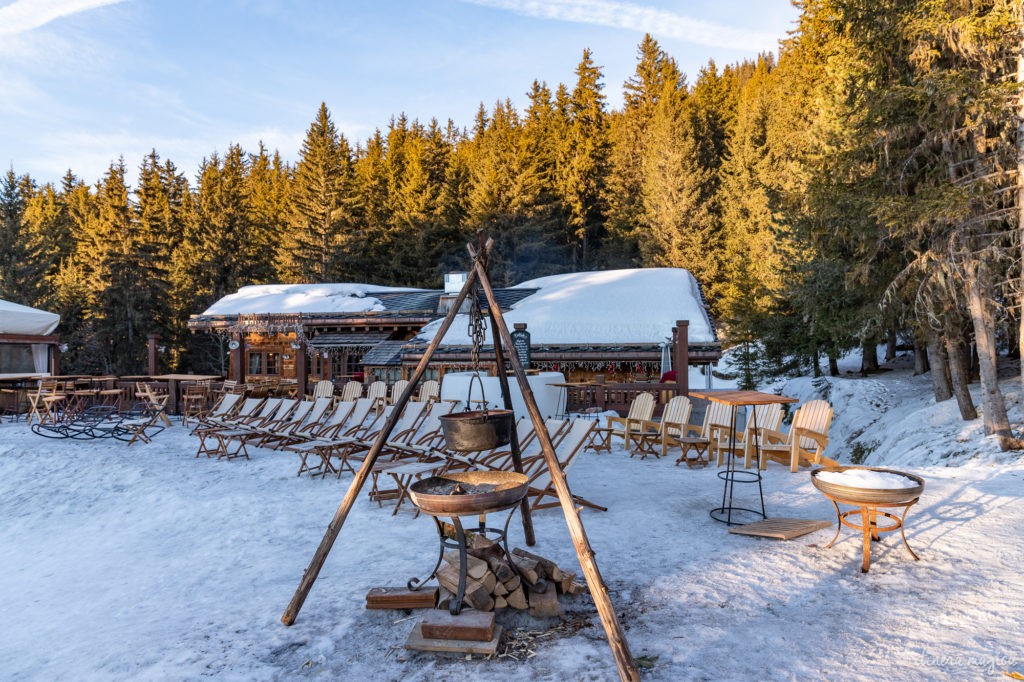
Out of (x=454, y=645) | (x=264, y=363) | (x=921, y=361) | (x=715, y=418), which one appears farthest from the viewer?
(x=264, y=363)

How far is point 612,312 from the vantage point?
18250 millimetres

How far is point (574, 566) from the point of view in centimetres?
489

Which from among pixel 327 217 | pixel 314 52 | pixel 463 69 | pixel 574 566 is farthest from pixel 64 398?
pixel 327 217

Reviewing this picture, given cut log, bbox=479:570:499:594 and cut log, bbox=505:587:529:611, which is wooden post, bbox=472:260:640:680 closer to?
cut log, bbox=505:587:529:611

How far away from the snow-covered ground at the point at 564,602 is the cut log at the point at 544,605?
9 cm

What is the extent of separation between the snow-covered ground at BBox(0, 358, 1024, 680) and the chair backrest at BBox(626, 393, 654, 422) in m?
2.39

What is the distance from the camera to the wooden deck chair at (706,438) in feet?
30.7

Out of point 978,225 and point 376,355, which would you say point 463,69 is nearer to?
point 376,355

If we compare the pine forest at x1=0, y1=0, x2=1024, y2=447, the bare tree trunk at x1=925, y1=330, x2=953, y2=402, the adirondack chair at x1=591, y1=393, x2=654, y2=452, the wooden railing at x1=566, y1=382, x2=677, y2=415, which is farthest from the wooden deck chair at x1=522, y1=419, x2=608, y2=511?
the bare tree trunk at x1=925, y1=330, x2=953, y2=402

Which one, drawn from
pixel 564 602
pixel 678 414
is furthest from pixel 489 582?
pixel 678 414

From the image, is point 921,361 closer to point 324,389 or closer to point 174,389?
point 324,389

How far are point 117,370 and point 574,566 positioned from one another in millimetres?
34684

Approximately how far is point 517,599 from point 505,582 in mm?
133

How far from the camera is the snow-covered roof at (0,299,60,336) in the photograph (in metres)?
15.9
